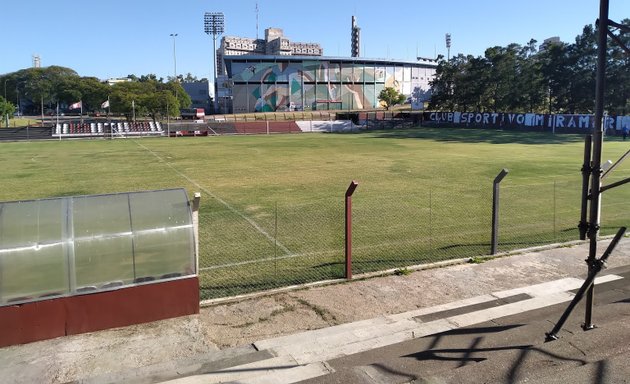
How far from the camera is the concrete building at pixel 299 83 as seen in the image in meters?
139

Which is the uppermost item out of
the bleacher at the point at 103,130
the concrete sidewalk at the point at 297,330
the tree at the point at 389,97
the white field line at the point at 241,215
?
the tree at the point at 389,97

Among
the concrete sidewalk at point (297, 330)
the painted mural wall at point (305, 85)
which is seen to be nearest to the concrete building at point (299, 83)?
the painted mural wall at point (305, 85)

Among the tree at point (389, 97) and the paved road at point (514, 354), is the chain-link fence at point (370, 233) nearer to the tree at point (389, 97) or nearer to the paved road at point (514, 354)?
the paved road at point (514, 354)

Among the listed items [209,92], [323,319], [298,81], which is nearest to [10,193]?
[323,319]

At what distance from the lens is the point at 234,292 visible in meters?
9.71

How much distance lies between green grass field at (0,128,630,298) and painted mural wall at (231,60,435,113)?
10222 cm

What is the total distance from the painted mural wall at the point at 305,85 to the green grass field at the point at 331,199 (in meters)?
102

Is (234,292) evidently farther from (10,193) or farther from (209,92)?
(209,92)

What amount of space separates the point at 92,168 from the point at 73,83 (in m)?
106

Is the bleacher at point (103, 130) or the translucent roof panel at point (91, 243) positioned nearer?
the translucent roof panel at point (91, 243)

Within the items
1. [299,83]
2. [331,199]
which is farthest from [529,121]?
[299,83]

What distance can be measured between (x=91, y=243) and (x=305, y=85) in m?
140

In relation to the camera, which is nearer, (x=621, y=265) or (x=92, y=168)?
(x=621, y=265)

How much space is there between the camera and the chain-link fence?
11.1 m
